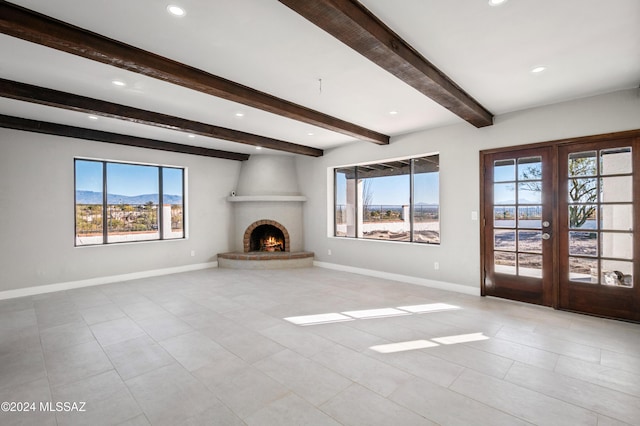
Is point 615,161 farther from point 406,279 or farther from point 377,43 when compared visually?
point 377,43

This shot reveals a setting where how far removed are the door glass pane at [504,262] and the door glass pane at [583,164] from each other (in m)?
1.34

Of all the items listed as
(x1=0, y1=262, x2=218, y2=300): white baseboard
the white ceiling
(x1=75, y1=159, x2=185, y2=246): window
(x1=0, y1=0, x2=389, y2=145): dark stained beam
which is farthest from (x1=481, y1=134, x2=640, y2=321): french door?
(x1=75, y1=159, x2=185, y2=246): window

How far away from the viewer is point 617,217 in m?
3.62

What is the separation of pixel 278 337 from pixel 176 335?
3.66 feet

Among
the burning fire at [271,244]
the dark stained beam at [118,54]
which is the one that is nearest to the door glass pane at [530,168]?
the dark stained beam at [118,54]

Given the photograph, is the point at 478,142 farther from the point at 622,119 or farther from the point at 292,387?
the point at 292,387

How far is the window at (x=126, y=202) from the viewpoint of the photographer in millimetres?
5551

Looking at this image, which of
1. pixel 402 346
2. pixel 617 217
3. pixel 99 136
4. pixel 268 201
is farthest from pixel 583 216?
pixel 99 136

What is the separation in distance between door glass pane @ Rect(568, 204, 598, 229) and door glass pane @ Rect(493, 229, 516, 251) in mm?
691

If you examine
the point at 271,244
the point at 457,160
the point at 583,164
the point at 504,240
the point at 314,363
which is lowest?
the point at 314,363

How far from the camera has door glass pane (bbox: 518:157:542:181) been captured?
163 inches

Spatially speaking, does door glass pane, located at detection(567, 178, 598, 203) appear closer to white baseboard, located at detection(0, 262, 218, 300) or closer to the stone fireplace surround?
the stone fireplace surround

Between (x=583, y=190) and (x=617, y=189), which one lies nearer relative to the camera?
(x=617, y=189)

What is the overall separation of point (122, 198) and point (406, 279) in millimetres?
5859
